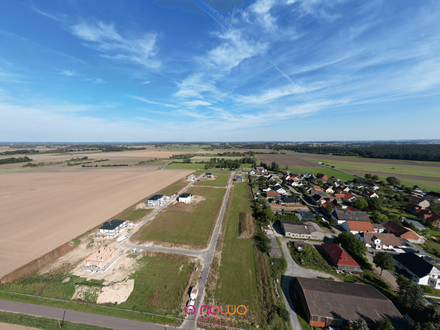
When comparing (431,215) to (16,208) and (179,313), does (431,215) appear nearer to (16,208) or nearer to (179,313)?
(179,313)

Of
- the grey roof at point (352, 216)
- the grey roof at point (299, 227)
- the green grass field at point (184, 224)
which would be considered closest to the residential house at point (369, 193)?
the grey roof at point (352, 216)

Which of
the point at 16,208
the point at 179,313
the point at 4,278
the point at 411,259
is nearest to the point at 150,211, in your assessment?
the point at 4,278

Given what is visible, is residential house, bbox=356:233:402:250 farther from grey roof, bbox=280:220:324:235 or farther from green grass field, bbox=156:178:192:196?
green grass field, bbox=156:178:192:196

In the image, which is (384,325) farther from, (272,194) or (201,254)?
(272,194)

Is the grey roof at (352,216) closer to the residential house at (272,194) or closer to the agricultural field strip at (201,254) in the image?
the residential house at (272,194)

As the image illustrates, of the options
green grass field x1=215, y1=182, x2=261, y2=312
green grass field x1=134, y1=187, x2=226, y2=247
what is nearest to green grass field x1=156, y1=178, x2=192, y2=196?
green grass field x1=134, y1=187, x2=226, y2=247

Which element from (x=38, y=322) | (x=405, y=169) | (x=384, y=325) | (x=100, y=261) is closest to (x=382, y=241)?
(x=384, y=325)
